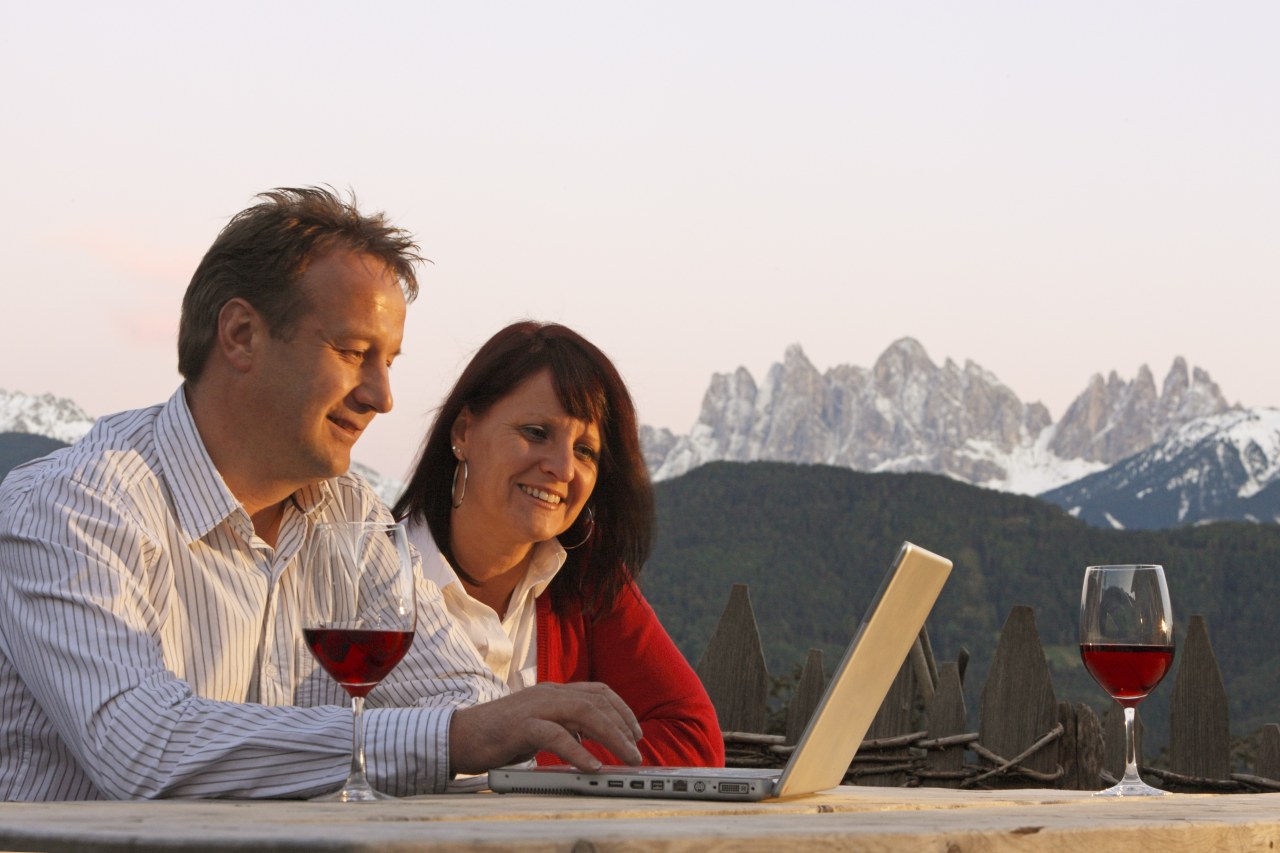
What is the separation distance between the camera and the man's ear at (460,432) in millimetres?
3336

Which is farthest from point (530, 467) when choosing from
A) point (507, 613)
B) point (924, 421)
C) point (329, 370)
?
point (924, 421)

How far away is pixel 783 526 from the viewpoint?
23.8 metres

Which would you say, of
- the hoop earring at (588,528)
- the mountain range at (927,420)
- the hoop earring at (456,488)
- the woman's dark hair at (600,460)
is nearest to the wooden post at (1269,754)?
the woman's dark hair at (600,460)

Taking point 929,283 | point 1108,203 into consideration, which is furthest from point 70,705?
point 929,283

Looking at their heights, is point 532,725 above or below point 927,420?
below

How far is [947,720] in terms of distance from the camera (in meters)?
4.14

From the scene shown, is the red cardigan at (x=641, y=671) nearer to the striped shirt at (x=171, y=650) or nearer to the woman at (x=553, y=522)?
the woman at (x=553, y=522)

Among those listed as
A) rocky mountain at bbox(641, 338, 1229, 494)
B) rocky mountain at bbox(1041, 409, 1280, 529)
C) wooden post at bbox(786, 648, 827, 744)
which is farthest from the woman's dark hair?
rocky mountain at bbox(641, 338, 1229, 494)

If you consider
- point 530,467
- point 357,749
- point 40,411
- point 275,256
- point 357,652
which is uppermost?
point 40,411

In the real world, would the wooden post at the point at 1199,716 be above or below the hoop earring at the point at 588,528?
below

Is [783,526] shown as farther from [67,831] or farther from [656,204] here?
[67,831]

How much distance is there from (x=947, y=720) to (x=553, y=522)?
5.23ft

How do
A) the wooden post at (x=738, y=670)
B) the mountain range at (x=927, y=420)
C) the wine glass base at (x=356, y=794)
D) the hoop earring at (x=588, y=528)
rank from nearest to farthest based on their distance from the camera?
1. the wine glass base at (x=356, y=794)
2. the hoop earring at (x=588, y=528)
3. the wooden post at (x=738, y=670)
4. the mountain range at (x=927, y=420)

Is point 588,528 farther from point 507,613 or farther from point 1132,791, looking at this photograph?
point 1132,791
